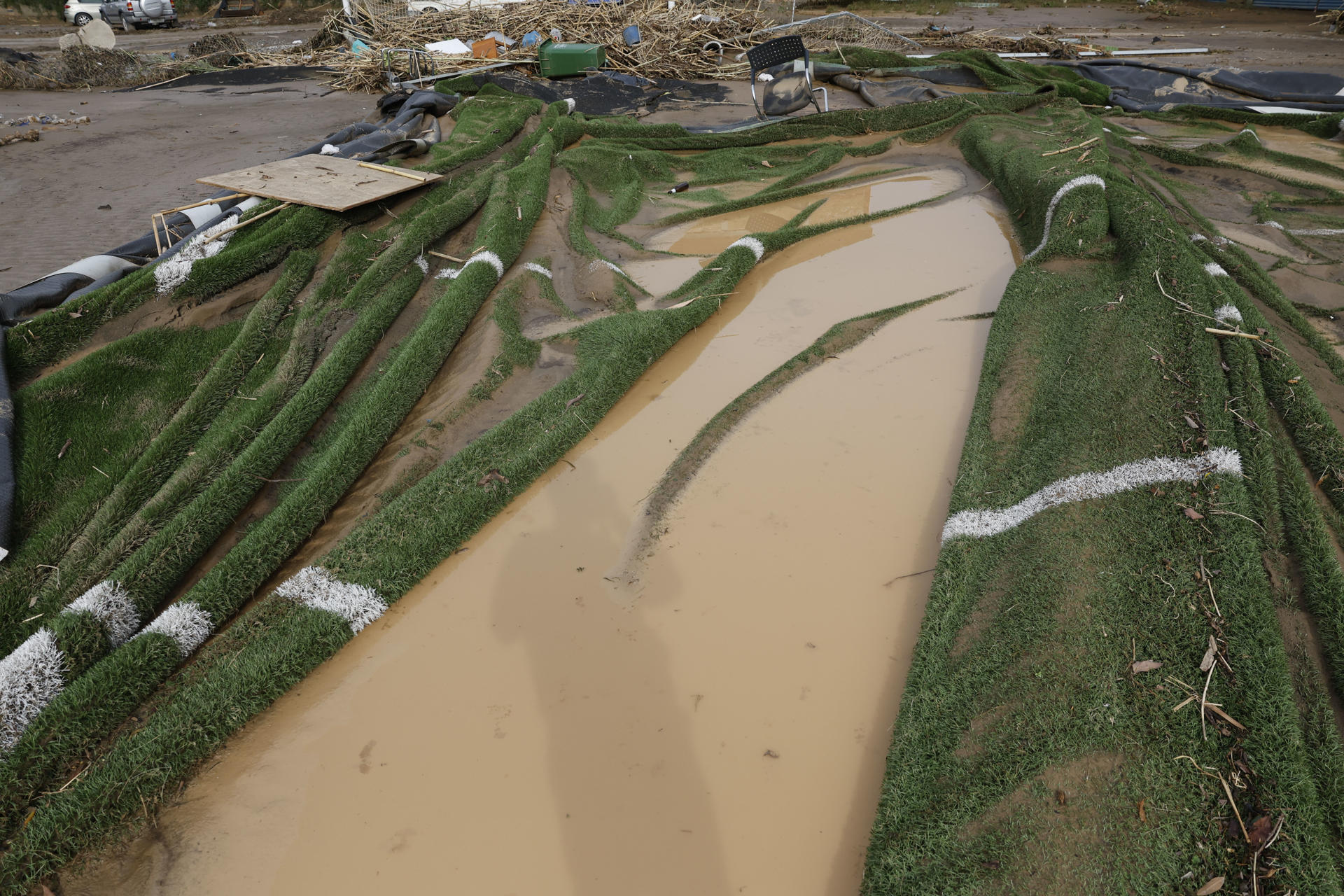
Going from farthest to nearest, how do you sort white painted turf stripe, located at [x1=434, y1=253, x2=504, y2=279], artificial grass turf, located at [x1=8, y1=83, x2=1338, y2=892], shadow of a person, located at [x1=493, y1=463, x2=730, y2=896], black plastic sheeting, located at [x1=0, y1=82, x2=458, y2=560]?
white painted turf stripe, located at [x1=434, y1=253, x2=504, y2=279]
black plastic sheeting, located at [x1=0, y1=82, x2=458, y2=560]
shadow of a person, located at [x1=493, y1=463, x2=730, y2=896]
artificial grass turf, located at [x1=8, y1=83, x2=1338, y2=892]

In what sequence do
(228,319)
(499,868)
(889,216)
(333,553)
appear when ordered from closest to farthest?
(499,868) < (333,553) < (228,319) < (889,216)

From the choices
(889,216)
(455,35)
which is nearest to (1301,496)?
(889,216)

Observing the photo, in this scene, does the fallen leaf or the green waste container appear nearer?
the fallen leaf

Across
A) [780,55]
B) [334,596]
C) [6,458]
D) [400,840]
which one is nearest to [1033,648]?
[400,840]

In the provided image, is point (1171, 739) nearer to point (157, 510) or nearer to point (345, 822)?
point (345, 822)

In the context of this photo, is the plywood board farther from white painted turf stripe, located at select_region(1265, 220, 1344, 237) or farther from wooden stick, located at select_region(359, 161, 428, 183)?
white painted turf stripe, located at select_region(1265, 220, 1344, 237)

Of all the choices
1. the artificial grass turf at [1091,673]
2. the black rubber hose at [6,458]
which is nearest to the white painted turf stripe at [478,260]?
the black rubber hose at [6,458]

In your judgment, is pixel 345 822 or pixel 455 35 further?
pixel 455 35

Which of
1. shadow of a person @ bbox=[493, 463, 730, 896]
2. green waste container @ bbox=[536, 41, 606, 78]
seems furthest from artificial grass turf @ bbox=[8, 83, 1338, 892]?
green waste container @ bbox=[536, 41, 606, 78]
